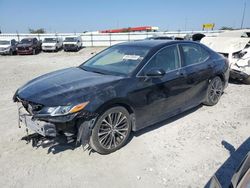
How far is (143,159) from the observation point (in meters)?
3.49

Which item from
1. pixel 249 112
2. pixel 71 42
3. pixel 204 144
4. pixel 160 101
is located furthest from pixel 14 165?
pixel 71 42

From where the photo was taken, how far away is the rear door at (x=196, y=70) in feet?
15.0

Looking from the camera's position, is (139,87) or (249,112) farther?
(249,112)

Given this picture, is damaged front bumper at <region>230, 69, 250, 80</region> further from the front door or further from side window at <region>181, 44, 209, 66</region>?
the front door

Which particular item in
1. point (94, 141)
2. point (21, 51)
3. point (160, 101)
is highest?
point (160, 101)

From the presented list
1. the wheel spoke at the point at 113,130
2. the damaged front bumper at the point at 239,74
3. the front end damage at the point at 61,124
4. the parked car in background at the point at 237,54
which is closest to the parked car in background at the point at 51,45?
the parked car in background at the point at 237,54

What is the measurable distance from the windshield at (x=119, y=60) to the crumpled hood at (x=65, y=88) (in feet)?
0.97

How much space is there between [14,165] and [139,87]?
215 centimetres

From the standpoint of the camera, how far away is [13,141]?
3.99 meters

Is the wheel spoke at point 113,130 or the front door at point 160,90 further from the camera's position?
the front door at point 160,90

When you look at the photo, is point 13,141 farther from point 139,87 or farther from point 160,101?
point 160,101

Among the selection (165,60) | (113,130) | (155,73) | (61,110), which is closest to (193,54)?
(165,60)

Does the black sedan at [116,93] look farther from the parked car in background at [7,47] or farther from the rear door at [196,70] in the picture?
the parked car in background at [7,47]

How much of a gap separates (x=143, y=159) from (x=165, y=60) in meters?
1.80
